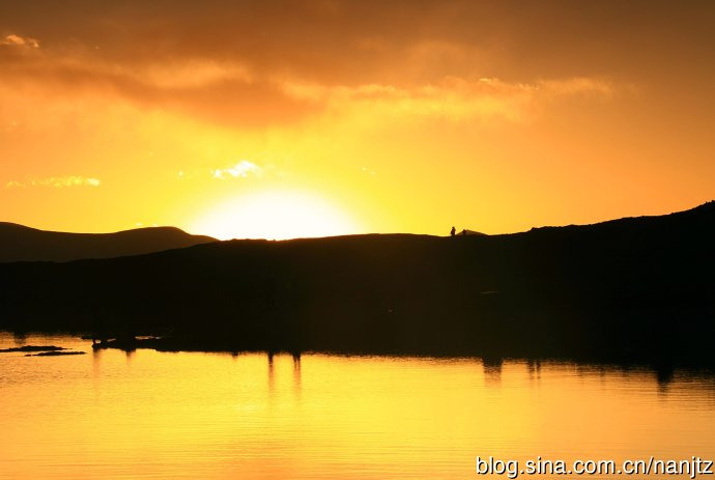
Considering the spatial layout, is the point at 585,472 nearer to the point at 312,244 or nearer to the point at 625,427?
the point at 625,427

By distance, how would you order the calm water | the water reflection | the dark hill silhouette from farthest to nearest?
the dark hill silhouette < the water reflection < the calm water

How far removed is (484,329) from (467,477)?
79241 mm

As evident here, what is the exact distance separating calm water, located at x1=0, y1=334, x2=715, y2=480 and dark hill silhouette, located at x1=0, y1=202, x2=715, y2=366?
19734mm

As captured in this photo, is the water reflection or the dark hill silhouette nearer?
the water reflection

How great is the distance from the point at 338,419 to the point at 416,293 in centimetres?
10236

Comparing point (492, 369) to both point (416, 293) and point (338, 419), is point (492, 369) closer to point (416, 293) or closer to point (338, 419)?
point (338, 419)

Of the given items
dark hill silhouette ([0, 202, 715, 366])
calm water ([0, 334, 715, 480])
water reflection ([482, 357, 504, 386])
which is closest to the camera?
calm water ([0, 334, 715, 480])

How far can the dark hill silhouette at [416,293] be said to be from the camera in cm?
10219

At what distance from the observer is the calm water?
37812 millimetres

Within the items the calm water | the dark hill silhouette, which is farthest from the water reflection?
the dark hill silhouette

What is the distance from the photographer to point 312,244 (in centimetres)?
17862

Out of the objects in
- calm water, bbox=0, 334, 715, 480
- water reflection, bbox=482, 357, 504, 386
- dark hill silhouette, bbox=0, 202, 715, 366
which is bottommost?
calm water, bbox=0, 334, 715, 480

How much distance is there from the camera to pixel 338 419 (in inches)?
1941

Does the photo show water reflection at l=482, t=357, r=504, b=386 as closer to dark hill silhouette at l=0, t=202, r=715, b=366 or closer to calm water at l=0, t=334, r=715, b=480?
calm water at l=0, t=334, r=715, b=480
